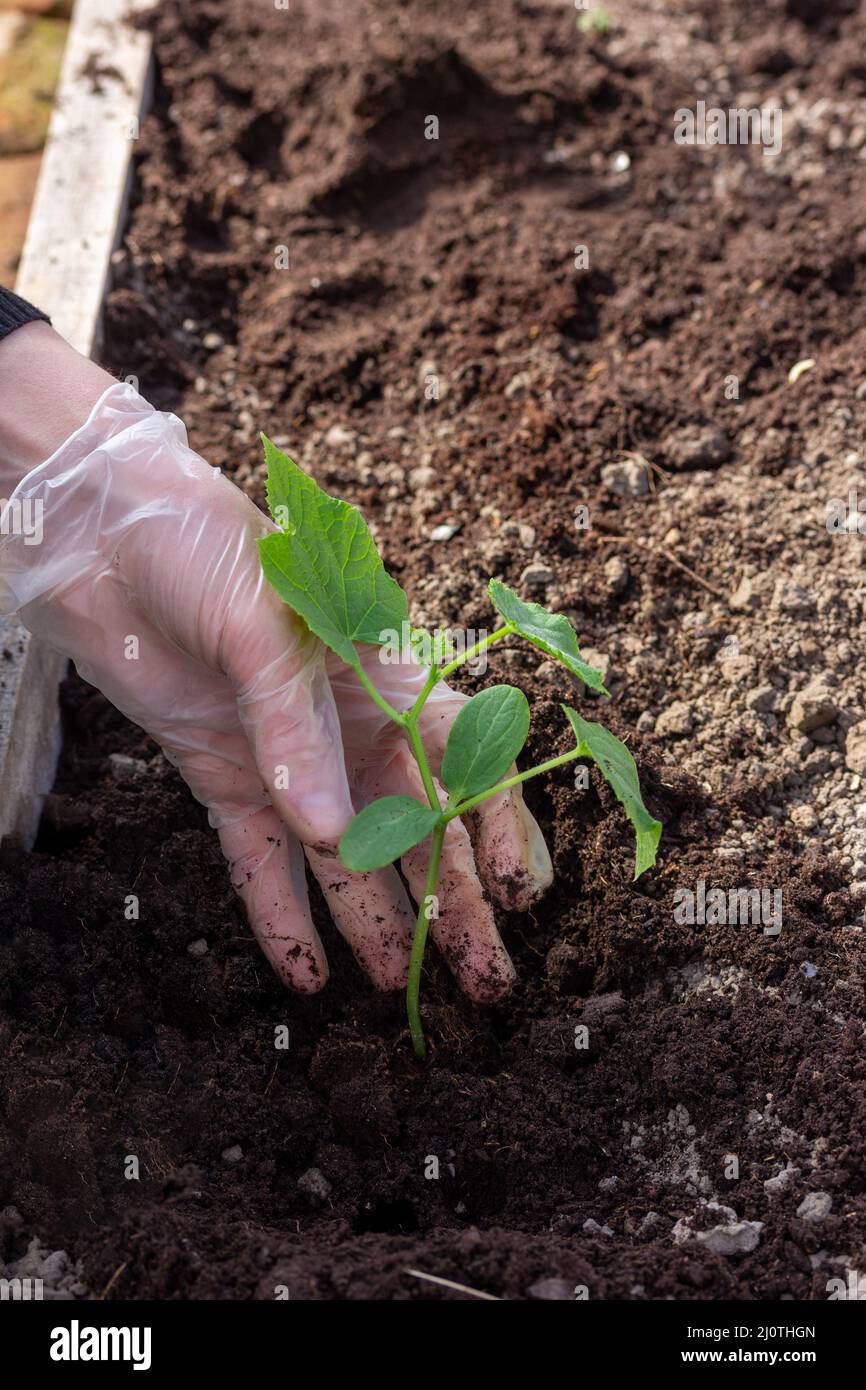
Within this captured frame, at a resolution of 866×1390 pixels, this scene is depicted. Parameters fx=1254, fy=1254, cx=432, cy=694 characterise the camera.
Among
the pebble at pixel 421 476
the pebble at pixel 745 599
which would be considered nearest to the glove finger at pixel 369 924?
the pebble at pixel 745 599

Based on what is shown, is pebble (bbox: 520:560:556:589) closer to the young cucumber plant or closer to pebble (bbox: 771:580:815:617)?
pebble (bbox: 771:580:815:617)

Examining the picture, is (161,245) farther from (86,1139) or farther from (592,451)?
(86,1139)

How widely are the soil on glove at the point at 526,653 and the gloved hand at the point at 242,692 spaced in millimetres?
103

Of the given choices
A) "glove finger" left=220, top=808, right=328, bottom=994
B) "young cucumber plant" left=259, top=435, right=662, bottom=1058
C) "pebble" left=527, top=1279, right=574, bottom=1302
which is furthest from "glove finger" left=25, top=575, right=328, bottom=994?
"pebble" left=527, top=1279, right=574, bottom=1302

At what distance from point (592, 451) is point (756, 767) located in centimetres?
93

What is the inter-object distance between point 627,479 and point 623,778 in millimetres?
1312

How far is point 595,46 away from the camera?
424 cm

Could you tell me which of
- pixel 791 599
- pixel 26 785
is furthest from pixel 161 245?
pixel 791 599

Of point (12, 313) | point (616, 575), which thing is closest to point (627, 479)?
point (616, 575)

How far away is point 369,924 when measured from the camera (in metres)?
2.18

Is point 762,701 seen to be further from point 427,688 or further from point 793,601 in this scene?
point 427,688

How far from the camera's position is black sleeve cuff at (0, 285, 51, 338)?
238 centimetres

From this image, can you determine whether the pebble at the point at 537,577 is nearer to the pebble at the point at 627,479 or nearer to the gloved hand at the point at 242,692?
the pebble at the point at 627,479

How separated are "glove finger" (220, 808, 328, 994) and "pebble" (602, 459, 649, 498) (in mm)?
1167
